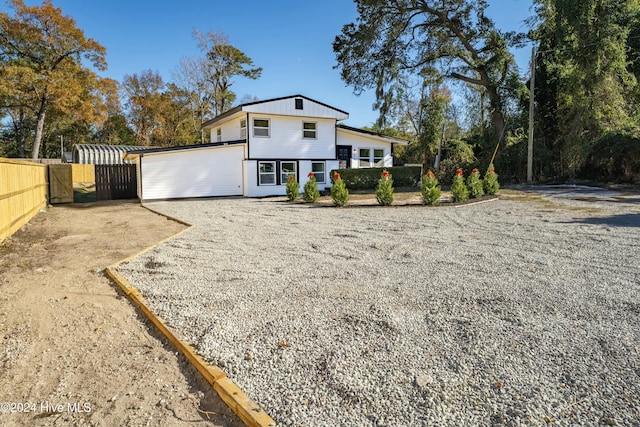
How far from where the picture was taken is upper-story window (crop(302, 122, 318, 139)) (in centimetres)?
2145

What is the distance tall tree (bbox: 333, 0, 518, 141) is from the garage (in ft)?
35.9

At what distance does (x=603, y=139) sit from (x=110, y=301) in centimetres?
2153

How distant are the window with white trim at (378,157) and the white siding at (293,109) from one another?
3.27 m

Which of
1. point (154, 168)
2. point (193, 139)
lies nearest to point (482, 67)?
point (154, 168)

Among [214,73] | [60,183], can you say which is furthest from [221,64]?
[60,183]

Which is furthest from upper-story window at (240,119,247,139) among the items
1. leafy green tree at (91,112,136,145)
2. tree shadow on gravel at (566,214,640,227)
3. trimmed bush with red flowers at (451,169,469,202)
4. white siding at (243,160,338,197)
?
leafy green tree at (91,112,136,145)

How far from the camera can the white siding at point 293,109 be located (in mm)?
19531

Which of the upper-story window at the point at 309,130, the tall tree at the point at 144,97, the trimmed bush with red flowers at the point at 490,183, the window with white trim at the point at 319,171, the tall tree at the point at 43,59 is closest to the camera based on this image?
the trimmed bush with red flowers at the point at 490,183

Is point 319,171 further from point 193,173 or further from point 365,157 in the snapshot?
point 193,173

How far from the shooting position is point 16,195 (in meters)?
8.84

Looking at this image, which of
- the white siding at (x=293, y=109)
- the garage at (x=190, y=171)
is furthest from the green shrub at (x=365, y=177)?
the garage at (x=190, y=171)

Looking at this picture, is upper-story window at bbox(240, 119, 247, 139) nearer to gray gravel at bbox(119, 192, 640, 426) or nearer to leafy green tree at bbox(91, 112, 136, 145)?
gray gravel at bbox(119, 192, 640, 426)

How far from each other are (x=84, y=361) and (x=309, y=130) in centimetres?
1956

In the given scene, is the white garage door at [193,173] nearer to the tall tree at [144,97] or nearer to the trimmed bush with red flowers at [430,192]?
the trimmed bush with red flowers at [430,192]
